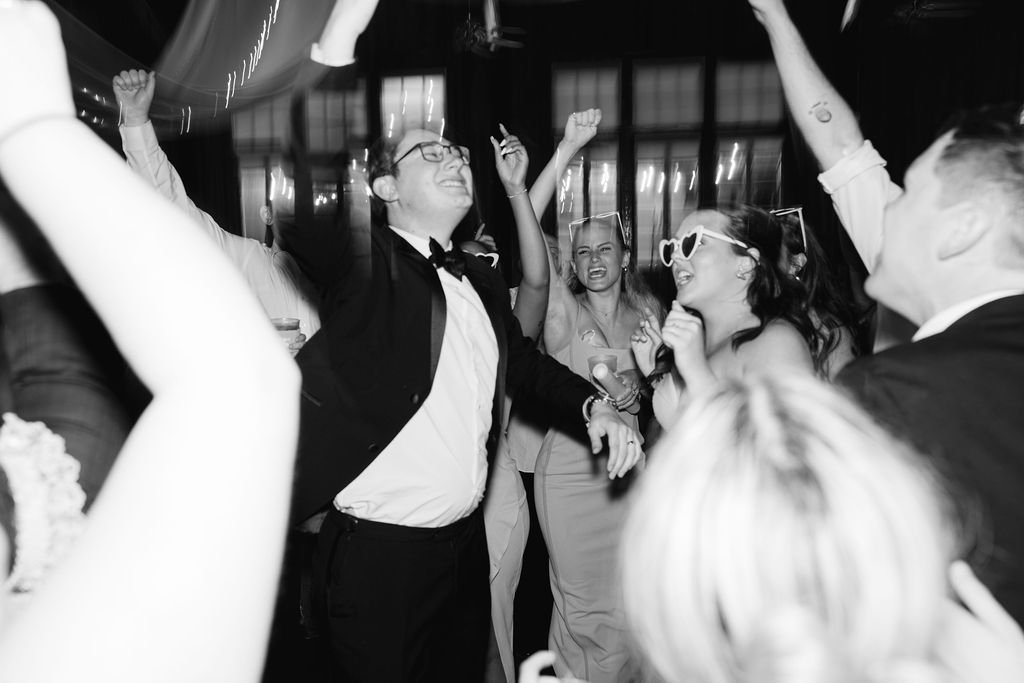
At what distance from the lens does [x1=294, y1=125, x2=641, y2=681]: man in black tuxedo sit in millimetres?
1741

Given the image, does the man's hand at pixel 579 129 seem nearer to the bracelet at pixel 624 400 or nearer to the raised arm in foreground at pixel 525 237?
the raised arm in foreground at pixel 525 237

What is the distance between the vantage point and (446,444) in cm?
185

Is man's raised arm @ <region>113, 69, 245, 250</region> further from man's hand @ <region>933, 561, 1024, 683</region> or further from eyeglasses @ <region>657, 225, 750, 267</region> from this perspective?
man's hand @ <region>933, 561, 1024, 683</region>

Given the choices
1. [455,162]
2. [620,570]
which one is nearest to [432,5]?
[455,162]

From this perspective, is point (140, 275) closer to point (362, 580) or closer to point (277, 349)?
point (277, 349)

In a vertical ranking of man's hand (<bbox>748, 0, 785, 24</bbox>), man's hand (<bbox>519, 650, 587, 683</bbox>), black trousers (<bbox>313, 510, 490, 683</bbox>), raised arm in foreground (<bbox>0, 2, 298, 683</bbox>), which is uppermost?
man's hand (<bbox>748, 0, 785, 24</bbox>)

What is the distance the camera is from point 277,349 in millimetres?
374

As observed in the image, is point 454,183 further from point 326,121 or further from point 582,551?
point 582,551

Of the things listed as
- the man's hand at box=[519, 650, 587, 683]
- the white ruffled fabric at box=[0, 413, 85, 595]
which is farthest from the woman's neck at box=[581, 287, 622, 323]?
the white ruffled fabric at box=[0, 413, 85, 595]

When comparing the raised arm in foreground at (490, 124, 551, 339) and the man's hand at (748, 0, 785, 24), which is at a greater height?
the man's hand at (748, 0, 785, 24)

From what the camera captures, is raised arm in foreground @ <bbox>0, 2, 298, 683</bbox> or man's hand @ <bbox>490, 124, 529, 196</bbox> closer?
raised arm in foreground @ <bbox>0, 2, 298, 683</bbox>

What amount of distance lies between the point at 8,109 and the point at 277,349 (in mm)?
160

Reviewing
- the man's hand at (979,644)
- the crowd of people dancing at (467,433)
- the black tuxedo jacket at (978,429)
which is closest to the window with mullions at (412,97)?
the crowd of people dancing at (467,433)

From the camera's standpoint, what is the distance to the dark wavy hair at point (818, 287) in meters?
2.13
